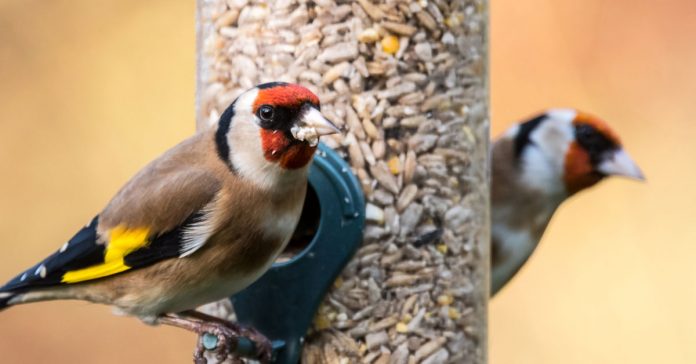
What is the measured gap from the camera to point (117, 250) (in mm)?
3707

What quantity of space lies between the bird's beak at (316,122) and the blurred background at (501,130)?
2956 mm

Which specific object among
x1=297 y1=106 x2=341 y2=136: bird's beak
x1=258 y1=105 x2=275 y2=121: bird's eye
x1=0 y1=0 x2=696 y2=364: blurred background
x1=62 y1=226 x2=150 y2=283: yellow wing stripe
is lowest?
x1=0 y1=0 x2=696 y2=364: blurred background

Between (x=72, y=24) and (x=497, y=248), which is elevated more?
(x=72, y=24)

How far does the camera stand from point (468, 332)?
3.96 metres

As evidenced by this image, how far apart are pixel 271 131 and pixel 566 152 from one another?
1.34 metres

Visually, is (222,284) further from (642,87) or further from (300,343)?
(642,87)

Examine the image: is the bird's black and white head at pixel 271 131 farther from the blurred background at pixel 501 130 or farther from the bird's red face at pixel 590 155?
the blurred background at pixel 501 130

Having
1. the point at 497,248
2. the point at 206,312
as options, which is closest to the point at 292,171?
the point at 206,312

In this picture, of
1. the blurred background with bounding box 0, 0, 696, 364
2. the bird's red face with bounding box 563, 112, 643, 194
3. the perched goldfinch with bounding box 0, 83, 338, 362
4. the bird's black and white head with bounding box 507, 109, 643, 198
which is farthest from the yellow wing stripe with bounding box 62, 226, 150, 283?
the blurred background with bounding box 0, 0, 696, 364

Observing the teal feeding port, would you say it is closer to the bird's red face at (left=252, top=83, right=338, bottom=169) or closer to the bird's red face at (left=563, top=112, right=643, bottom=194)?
the bird's red face at (left=252, top=83, right=338, bottom=169)

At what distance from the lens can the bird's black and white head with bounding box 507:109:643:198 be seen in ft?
15.2

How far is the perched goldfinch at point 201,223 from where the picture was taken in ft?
11.9

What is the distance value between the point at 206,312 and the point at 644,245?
2.92 m


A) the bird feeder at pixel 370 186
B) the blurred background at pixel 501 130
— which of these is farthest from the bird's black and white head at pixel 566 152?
the blurred background at pixel 501 130
